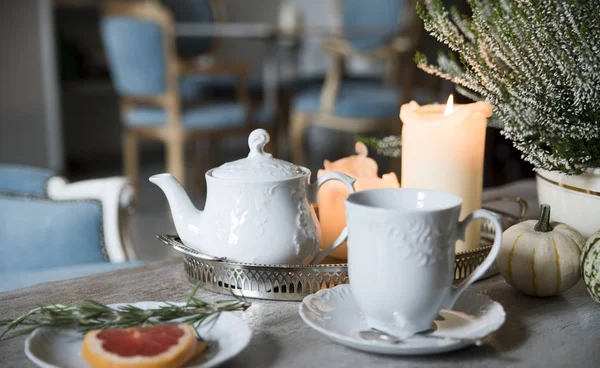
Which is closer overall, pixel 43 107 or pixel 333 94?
pixel 333 94

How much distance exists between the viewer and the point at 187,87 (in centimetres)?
389

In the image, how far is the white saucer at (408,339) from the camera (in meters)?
0.56

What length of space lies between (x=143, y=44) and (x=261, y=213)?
233 centimetres

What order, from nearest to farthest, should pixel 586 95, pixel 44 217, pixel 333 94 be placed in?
pixel 586 95 < pixel 44 217 < pixel 333 94

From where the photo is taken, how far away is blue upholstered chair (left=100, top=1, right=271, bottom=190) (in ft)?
9.33

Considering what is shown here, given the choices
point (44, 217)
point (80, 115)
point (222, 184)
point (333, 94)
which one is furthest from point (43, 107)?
point (222, 184)

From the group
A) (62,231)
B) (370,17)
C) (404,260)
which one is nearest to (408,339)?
(404,260)

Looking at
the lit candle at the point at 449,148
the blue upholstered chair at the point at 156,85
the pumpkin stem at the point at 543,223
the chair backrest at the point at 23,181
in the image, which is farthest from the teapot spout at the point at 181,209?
the blue upholstered chair at the point at 156,85

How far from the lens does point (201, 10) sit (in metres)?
4.04

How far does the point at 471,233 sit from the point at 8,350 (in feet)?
1.65

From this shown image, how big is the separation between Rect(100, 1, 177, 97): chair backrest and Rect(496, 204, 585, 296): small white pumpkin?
233 centimetres

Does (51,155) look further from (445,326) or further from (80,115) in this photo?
(445,326)

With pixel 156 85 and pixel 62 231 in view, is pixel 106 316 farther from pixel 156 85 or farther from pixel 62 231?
pixel 156 85

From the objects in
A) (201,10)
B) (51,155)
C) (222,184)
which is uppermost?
(201,10)
